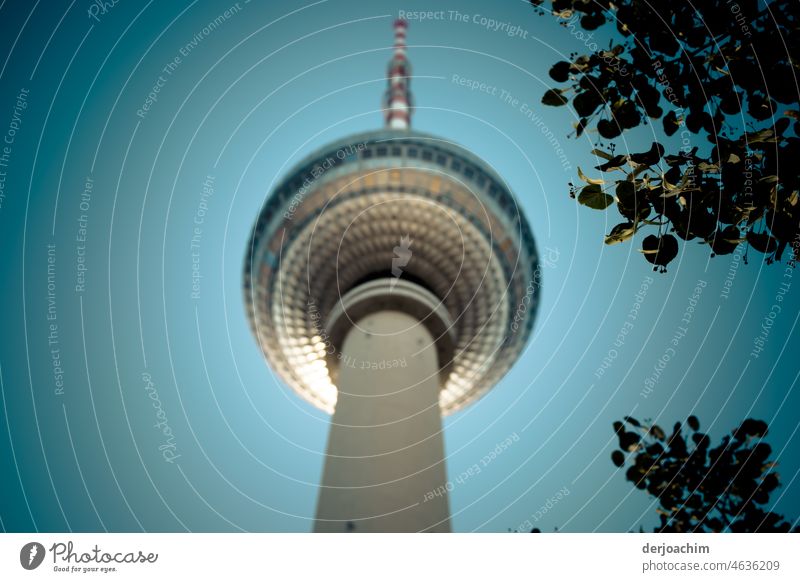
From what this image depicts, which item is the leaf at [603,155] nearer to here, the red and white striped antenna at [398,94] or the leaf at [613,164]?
the leaf at [613,164]

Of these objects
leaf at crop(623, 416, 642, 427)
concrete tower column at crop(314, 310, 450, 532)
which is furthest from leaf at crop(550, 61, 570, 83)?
concrete tower column at crop(314, 310, 450, 532)

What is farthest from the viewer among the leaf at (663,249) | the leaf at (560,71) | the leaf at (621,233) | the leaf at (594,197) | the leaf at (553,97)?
the leaf at (560,71)

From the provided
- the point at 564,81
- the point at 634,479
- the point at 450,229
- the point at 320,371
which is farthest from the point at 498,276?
the point at 564,81

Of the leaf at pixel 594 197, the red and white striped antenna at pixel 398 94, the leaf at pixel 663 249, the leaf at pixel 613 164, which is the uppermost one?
the red and white striped antenna at pixel 398 94

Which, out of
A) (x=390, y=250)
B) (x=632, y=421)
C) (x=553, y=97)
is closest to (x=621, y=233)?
(x=553, y=97)

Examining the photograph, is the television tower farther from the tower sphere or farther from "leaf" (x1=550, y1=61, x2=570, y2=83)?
"leaf" (x1=550, y1=61, x2=570, y2=83)

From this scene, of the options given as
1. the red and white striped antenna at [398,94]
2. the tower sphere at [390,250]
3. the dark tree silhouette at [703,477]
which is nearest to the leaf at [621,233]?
the dark tree silhouette at [703,477]

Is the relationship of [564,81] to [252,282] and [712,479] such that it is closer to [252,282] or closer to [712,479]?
[712,479]
